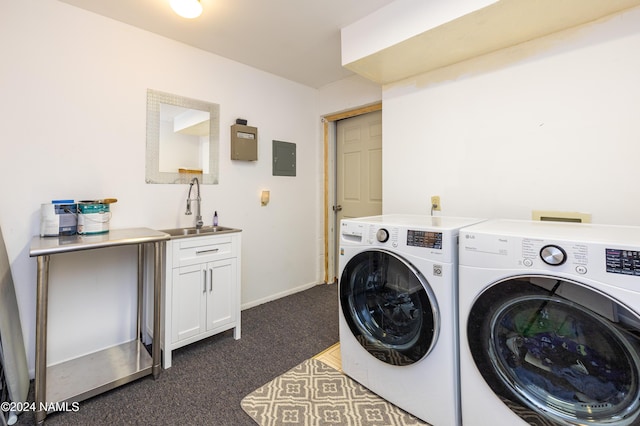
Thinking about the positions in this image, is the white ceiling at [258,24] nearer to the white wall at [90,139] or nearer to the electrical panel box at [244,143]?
the white wall at [90,139]

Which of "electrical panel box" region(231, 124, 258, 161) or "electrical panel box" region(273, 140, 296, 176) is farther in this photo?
"electrical panel box" region(273, 140, 296, 176)

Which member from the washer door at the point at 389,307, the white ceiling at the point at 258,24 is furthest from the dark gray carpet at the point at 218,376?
the white ceiling at the point at 258,24

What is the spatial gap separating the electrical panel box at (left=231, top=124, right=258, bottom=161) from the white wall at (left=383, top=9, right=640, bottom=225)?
1279 millimetres

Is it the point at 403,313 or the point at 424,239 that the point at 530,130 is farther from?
the point at 403,313

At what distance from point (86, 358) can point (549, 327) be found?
2.54 metres

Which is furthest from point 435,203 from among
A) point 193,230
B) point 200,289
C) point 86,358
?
point 86,358

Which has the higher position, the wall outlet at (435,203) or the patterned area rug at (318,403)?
the wall outlet at (435,203)

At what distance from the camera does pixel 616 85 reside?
5.01ft

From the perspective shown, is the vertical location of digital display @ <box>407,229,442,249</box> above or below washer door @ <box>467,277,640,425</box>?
above

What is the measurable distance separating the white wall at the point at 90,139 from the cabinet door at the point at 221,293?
1.92 feet

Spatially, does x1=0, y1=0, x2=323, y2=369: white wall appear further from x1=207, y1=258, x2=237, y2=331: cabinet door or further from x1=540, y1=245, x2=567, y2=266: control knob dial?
x1=540, y1=245, x2=567, y2=266: control knob dial

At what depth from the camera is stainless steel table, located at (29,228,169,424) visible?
4.45ft

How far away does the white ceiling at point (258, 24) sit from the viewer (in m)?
1.83

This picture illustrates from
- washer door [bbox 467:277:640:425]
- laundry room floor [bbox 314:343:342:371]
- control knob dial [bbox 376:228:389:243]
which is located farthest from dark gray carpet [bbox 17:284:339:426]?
washer door [bbox 467:277:640:425]
